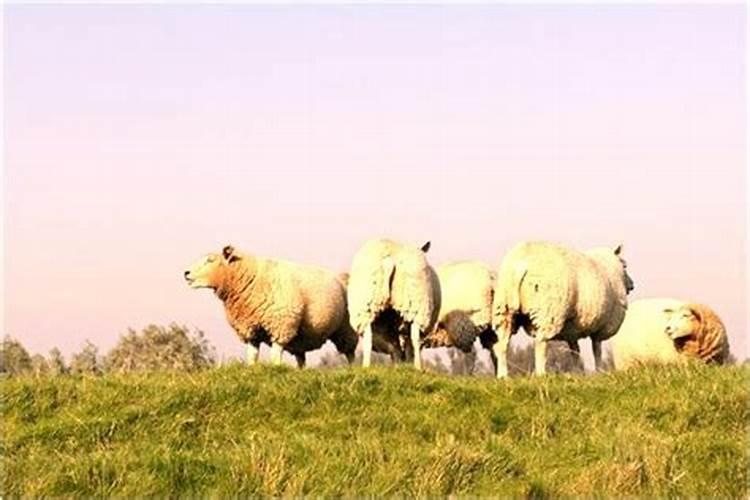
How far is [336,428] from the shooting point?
42.3 ft

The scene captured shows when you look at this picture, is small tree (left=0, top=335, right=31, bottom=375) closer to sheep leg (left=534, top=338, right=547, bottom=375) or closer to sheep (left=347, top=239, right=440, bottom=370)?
sheep (left=347, top=239, right=440, bottom=370)

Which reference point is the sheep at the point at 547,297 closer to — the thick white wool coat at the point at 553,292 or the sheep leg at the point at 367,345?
the thick white wool coat at the point at 553,292

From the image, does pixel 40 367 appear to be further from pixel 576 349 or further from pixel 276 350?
pixel 576 349

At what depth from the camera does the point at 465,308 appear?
2508 centimetres

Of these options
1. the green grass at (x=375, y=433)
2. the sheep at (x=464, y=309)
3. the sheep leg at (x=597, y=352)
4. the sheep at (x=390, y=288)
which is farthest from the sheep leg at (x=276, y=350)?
the green grass at (x=375, y=433)

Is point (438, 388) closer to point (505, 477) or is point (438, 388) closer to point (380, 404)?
point (380, 404)

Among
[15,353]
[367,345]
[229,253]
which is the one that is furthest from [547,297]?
[15,353]

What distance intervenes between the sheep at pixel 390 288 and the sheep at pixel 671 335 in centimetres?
356

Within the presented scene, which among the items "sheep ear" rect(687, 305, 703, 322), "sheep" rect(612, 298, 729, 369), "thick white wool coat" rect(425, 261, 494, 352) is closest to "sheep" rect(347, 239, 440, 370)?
"thick white wool coat" rect(425, 261, 494, 352)

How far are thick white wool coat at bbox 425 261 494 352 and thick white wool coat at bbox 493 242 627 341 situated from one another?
11.4ft

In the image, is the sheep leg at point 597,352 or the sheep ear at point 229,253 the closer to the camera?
the sheep leg at point 597,352

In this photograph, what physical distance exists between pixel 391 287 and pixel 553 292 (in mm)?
2827

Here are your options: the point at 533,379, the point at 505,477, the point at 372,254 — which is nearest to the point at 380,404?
the point at 533,379

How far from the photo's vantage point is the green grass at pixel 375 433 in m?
9.88
